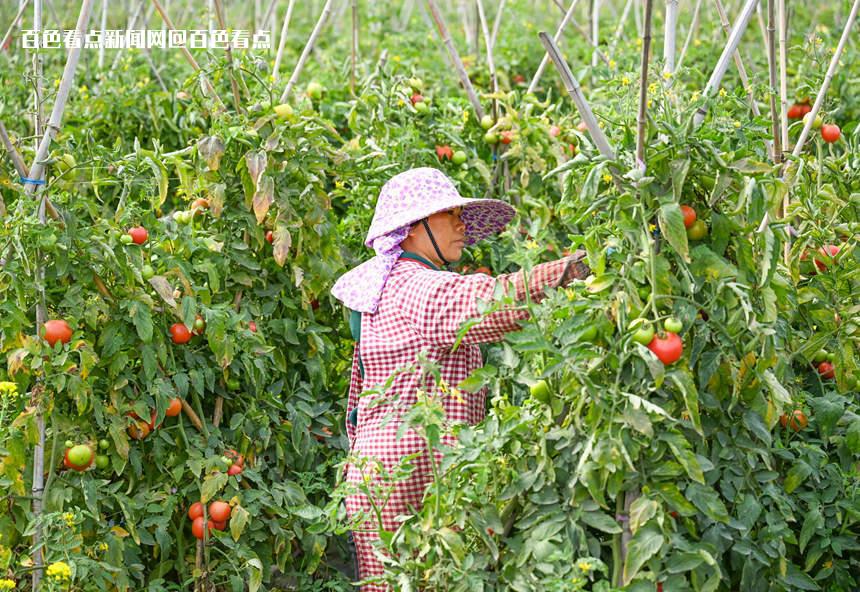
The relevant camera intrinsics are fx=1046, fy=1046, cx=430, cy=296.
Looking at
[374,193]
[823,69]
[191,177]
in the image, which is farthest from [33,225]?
[823,69]

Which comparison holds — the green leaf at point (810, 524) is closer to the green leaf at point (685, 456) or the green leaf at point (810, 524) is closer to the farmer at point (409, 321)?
the green leaf at point (685, 456)

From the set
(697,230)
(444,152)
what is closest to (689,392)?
(697,230)

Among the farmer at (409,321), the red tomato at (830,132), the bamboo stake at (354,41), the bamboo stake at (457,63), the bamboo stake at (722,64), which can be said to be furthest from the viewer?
the bamboo stake at (354,41)

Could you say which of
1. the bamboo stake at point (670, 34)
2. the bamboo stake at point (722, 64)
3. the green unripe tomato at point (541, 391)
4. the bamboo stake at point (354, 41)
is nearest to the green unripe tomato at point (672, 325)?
the green unripe tomato at point (541, 391)

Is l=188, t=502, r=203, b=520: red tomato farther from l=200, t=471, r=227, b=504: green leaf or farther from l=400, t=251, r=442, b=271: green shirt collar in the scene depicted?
l=400, t=251, r=442, b=271: green shirt collar

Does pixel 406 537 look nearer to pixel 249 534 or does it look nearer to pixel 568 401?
pixel 568 401

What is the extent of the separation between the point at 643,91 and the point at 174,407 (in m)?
1.33

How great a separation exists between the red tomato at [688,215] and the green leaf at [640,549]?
0.52 metres

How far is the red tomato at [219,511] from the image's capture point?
7.87ft

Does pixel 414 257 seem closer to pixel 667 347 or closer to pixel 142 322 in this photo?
pixel 142 322

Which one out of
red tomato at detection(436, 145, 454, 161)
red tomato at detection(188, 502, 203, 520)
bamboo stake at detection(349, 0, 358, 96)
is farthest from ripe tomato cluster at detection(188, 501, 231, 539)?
bamboo stake at detection(349, 0, 358, 96)

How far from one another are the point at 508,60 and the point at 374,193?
2.20 meters

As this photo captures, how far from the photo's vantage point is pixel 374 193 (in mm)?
3035

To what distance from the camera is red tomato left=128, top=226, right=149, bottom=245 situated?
2.37 m
